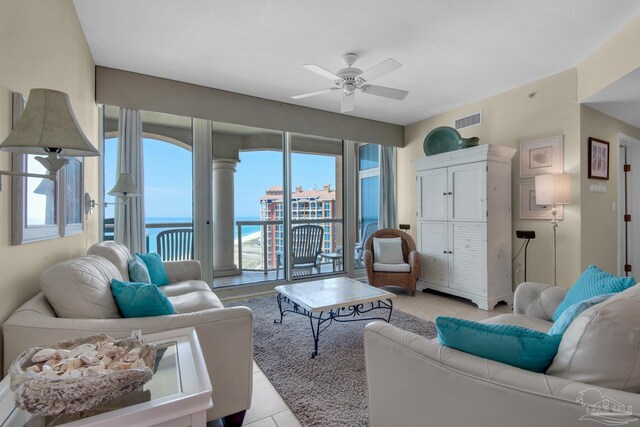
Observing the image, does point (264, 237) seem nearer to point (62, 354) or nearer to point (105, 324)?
point (105, 324)

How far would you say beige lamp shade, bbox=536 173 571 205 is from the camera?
316cm

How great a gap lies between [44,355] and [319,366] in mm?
1698

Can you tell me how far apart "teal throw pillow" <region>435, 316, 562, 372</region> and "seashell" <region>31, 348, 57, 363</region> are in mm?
1277

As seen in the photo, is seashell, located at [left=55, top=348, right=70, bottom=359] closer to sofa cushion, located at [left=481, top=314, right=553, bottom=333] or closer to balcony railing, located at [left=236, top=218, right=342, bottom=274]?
sofa cushion, located at [left=481, top=314, right=553, bottom=333]

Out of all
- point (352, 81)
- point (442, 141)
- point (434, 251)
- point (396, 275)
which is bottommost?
point (396, 275)

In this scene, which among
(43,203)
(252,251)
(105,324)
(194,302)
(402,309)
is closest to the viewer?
(105,324)

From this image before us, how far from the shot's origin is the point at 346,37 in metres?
2.66

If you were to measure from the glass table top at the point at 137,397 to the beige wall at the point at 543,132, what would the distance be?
13.0 feet

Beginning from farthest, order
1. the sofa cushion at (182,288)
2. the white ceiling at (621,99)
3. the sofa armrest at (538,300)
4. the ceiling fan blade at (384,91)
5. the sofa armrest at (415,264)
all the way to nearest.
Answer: the sofa armrest at (415,264) → the ceiling fan blade at (384,91) → the white ceiling at (621,99) → the sofa cushion at (182,288) → the sofa armrest at (538,300)

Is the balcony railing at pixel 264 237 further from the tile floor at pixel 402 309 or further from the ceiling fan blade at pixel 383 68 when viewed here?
the ceiling fan blade at pixel 383 68

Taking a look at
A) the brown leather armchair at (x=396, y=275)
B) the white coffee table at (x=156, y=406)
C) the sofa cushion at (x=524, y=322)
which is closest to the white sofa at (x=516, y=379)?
the white coffee table at (x=156, y=406)

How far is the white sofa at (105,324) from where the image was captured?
1227 millimetres

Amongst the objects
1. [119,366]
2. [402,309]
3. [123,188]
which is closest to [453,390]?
[119,366]

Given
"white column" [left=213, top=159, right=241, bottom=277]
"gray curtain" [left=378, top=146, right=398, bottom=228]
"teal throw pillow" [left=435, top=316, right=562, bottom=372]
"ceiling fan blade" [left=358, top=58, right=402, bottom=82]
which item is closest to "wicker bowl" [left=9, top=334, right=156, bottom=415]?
"teal throw pillow" [left=435, top=316, right=562, bottom=372]
